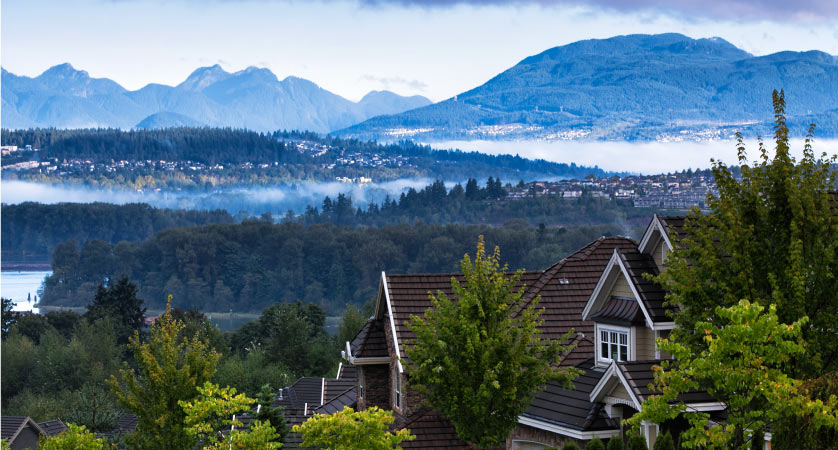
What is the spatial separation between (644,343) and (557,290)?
16.1 feet

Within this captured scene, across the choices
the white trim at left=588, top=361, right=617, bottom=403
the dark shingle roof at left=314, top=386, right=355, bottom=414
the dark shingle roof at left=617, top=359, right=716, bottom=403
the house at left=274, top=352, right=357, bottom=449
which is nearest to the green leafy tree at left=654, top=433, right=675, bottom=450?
the dark shingle roof at left=617, top=359, right=716, bottom=403

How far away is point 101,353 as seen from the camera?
403ft

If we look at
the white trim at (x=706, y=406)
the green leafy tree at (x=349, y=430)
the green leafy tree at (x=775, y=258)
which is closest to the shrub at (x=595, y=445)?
the white trim at (x=706, y=406)

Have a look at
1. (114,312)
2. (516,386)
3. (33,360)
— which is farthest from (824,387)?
(114,312)

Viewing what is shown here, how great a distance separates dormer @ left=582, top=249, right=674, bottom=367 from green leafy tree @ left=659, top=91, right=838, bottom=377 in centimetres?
389

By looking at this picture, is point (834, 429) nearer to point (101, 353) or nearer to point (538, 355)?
point (538, 355)

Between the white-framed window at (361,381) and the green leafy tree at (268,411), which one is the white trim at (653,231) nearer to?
the white-framed window at (361,381)

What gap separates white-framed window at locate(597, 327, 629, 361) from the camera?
2333cm

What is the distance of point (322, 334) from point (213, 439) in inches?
4499

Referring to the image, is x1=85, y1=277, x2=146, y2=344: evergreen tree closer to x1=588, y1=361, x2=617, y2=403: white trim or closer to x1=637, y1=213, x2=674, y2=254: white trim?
x1=637, y1=213, x2=674, y2=254: white trim

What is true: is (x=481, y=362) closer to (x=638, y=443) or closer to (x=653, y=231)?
(x=638, y=443)

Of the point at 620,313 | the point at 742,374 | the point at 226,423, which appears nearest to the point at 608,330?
the point at 620,313

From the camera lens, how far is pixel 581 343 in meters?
26.5

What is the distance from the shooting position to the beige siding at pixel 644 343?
22891 millimetres
